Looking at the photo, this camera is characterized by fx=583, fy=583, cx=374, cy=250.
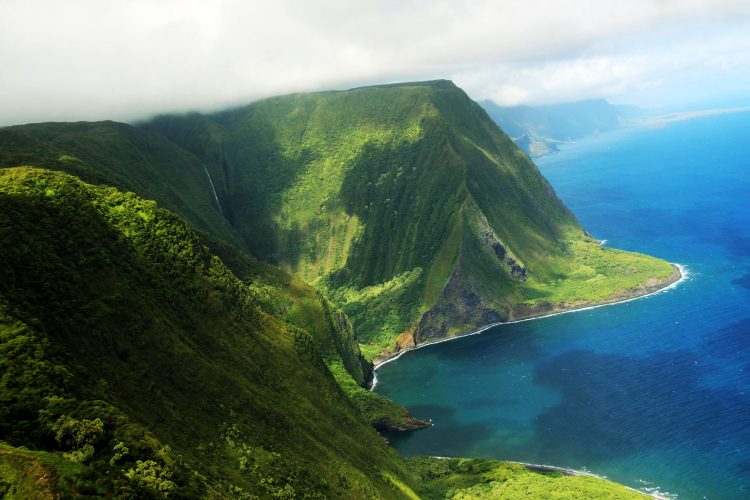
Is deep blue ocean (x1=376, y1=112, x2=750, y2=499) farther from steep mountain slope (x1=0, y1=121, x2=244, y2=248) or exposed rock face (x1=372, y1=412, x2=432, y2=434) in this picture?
steep mountain slope (x1=0, y1=121, x2=244, y2=248)

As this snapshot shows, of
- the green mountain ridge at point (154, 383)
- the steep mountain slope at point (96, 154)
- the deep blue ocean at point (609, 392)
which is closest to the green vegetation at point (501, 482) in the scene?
the green mountain ridge at point (154, 383)

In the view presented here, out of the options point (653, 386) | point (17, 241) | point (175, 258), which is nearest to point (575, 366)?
point (653, 386)

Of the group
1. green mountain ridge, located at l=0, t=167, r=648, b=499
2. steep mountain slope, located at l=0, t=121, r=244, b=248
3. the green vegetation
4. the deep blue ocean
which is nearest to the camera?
green mountain ridge, located at l=0, t=167, r=648, b=499

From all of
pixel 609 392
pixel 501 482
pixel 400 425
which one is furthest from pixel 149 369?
pixel 609 392

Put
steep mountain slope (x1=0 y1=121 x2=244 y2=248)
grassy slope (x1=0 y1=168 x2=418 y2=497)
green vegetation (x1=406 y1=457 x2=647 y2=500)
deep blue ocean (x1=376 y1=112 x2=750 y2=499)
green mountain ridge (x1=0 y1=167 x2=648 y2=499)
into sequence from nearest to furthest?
green mountain ridge (x1=0 y1=167 x2=648 y2=499) → grassy slope (x1=0 y1=168 x2=418 y2=497) → green vegetation (x1=406 y1=457 x2=647 y2=500) → deep blue ocean (x1=376 y1=112 x2=750 y2=499) → steep mountain slope (x1=0 y1=121 x2=244 y2=248)

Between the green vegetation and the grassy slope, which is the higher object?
the grassy slope

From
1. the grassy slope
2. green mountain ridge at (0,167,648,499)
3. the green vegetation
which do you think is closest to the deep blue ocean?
the green vegetation

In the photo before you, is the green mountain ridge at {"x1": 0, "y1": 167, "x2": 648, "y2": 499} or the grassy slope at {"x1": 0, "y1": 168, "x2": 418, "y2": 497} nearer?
the green mountain ridge at {"x1": 0, "y1": 167, "x2": 648, "y2": 499}
